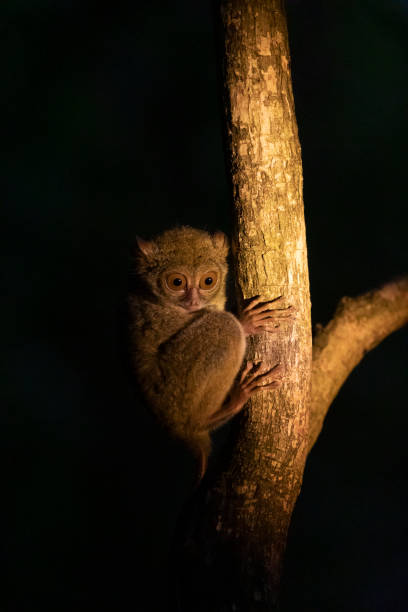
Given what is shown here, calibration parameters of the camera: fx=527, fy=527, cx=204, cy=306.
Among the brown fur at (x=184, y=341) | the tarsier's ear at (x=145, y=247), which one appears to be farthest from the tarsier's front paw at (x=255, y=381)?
the tarsier's ear at (x=145, y=247)

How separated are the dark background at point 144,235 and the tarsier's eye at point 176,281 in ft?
6.55

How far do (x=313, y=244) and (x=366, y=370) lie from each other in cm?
127

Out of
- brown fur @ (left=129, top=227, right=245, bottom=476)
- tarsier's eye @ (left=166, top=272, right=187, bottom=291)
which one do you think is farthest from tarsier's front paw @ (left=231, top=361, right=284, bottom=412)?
tarsier's eye @ (left=166, top=272, right=187, bottom=291)

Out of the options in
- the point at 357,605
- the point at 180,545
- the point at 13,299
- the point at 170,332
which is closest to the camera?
the point at 180,545

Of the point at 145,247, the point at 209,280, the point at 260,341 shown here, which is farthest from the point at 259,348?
the point at 145,247

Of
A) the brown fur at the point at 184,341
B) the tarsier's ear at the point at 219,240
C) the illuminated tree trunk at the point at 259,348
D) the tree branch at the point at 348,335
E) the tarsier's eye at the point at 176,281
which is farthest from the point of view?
the tree branch at the point at 348,335

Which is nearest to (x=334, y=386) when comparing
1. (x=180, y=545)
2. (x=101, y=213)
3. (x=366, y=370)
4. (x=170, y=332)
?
(x=170, y=332)

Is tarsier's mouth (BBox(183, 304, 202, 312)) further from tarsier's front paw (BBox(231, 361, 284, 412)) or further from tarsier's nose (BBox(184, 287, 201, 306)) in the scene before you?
tarsier's front paw (BBox(231, 361, 284, 412))

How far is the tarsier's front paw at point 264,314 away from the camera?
2.35 meters

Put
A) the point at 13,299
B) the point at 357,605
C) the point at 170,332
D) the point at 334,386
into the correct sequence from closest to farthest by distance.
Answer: the point at 170,332, the point at 334,386, the point at 357,605, the point at 13,299

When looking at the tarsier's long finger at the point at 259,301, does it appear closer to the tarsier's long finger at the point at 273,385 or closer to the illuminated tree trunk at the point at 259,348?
the illuminated tree trunk at the point at 259,348

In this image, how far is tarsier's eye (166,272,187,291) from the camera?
107 inches

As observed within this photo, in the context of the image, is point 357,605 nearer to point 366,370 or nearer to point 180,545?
point 366,370

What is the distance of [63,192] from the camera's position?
4.80 m
